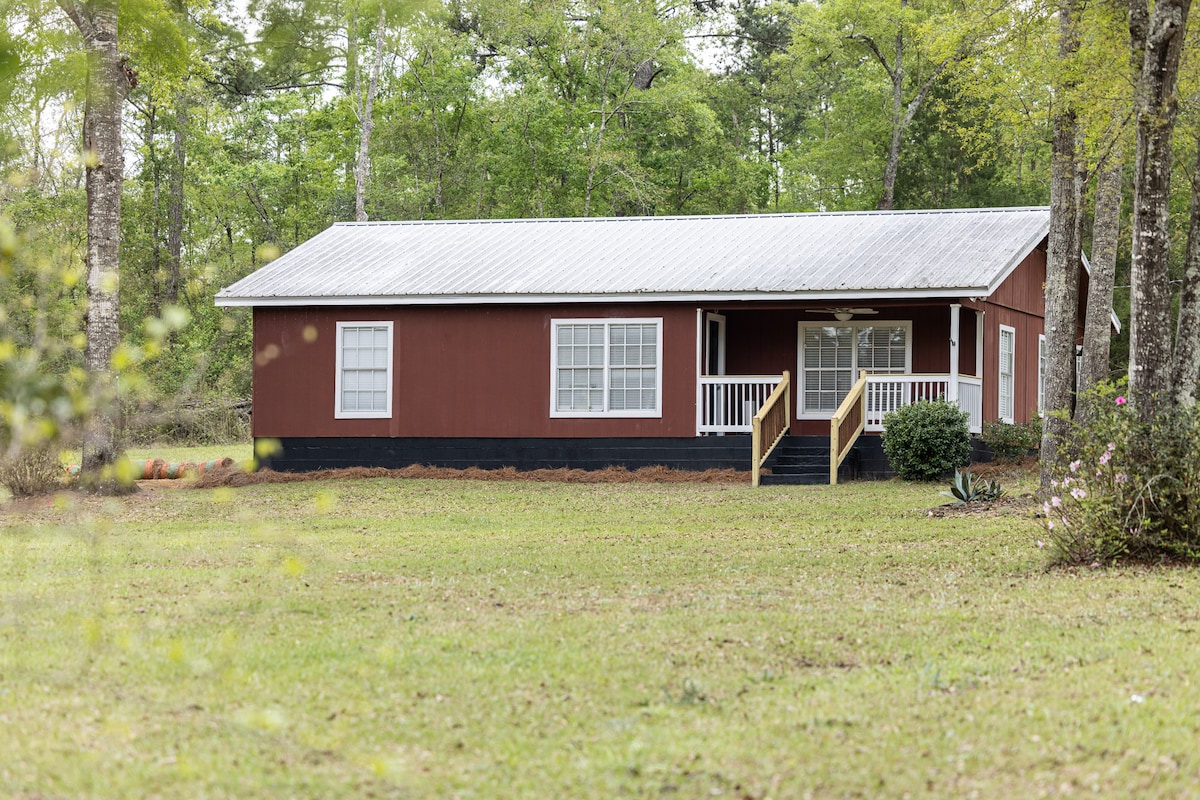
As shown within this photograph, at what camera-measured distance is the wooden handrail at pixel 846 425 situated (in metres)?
18.5

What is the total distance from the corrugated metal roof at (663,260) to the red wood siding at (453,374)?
1.38 ft

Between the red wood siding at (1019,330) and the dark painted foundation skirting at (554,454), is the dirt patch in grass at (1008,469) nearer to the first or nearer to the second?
the dark painted foundation skirting at (554,454)

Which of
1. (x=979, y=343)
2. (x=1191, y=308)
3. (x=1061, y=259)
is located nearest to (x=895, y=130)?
(x=979, y=343)

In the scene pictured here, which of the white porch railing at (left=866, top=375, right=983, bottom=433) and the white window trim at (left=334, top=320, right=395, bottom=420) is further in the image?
the white window trim at (left=334, top=320, right=395, bottom=420)

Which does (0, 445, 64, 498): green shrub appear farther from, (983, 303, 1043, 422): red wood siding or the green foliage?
(983, 303, 1043, 422): red wood siding

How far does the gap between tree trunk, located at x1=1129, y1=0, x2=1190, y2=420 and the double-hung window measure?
1093cm

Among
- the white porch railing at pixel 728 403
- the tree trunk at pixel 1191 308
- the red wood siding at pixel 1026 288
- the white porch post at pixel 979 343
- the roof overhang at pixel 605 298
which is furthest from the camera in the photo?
the red wood siding at pixel 1026 288

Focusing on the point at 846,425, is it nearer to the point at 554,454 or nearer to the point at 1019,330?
the point at 554,454

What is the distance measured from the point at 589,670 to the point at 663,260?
15569 mm

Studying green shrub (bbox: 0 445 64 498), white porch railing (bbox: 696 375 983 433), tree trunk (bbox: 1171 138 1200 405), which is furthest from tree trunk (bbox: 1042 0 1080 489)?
green shrub (bbox: 0 445 64 498)

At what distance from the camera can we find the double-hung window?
71.7ft

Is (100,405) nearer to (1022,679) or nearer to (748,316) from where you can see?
(1022,679)

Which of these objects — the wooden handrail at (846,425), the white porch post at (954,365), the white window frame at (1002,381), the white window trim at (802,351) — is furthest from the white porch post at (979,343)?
the wooden handrail at (846,425)

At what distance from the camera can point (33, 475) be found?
1725 centimetres
